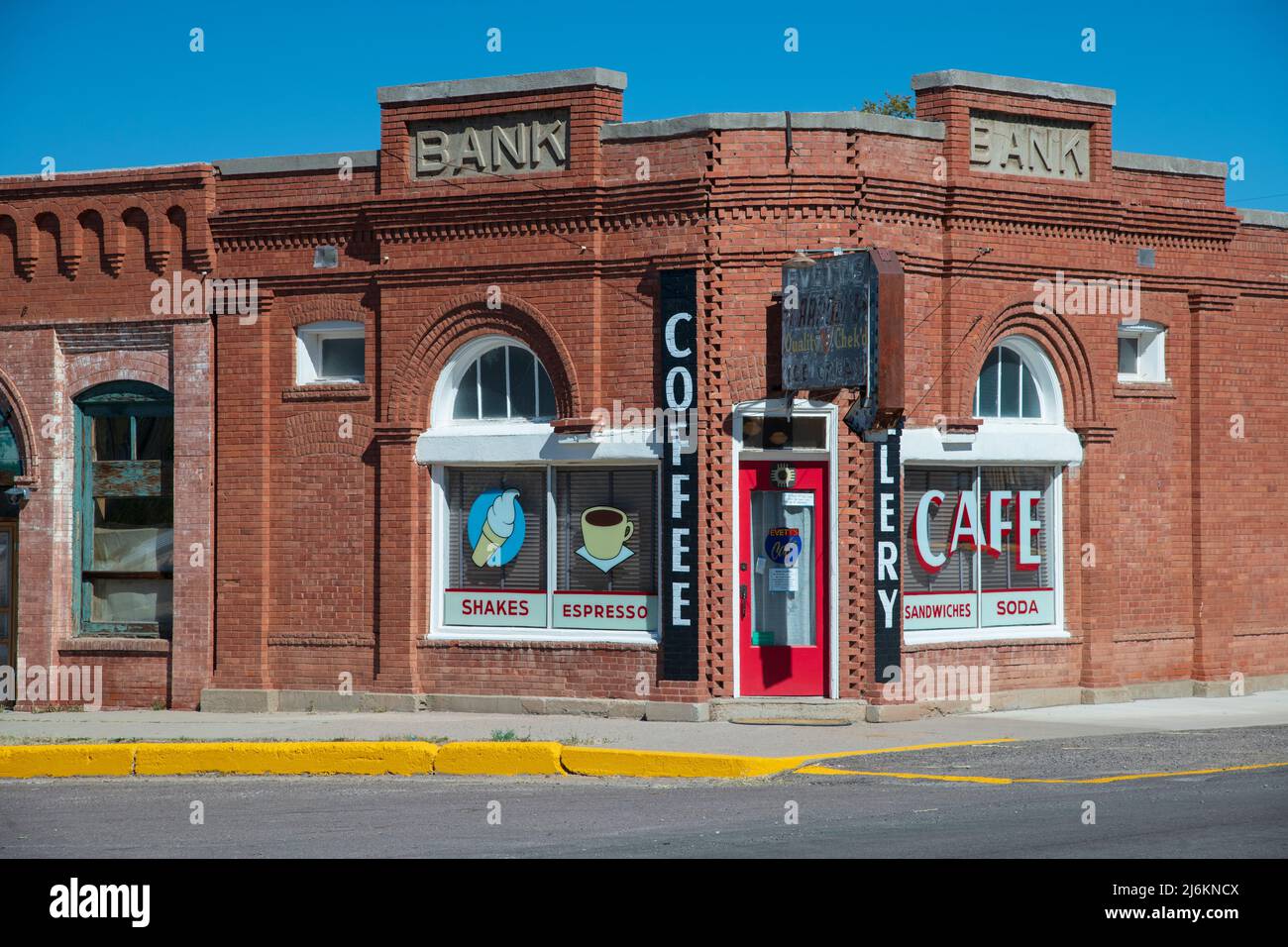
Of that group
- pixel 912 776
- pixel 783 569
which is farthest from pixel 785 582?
pixel 912 776

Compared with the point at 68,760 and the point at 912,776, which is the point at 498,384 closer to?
the point at 68,760

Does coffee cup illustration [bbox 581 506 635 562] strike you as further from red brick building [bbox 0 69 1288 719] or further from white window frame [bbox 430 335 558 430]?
white window frame [bbox 430 335 558 430]

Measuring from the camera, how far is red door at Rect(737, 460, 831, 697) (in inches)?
653

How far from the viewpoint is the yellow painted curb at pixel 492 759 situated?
13773 millimetres

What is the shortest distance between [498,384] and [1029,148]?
6.64 meters

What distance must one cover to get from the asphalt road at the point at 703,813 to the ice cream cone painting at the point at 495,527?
438 cm

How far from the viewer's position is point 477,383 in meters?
18.0

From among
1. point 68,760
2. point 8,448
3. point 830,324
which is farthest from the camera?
point 8,448

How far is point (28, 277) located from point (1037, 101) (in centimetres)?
1233

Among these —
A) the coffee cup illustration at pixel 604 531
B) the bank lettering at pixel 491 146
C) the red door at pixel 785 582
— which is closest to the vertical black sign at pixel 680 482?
the red door at pixel 785 582

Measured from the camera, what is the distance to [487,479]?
1781 centimetres

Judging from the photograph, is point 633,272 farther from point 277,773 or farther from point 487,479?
point 277,773

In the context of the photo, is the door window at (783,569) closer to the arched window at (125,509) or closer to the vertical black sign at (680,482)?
the vertical black sign at (680,482)
